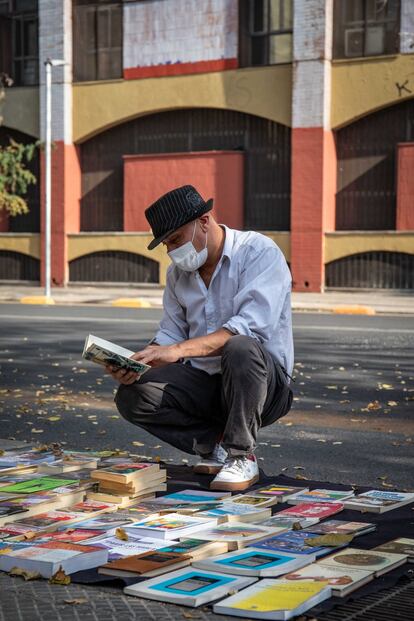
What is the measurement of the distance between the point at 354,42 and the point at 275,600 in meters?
24.7

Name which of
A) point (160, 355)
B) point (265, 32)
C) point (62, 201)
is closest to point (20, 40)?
point (62, 201)

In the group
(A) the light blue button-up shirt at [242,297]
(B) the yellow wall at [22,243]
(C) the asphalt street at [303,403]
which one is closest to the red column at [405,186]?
(C) the asphalt street at [303,403]

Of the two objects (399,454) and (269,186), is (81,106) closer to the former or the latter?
(269,186)

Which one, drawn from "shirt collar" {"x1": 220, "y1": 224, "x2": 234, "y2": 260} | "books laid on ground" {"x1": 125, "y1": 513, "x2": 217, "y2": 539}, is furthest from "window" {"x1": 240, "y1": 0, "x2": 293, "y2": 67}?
"books laid on ground" {"x1": 125, "y1": 513, "x2": 217, "y2": 539}

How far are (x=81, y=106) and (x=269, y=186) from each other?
6.53m

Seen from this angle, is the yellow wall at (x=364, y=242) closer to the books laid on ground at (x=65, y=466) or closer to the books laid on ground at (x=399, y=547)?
the books laid on ground at (x=65, y=466)

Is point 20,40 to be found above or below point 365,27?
above

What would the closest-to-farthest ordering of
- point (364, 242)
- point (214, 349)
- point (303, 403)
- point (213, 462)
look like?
point (214, 349)
point (213, 462)
point (303, 403)
point (364, 242)

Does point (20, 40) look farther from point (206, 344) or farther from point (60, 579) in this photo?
point (60, 579)

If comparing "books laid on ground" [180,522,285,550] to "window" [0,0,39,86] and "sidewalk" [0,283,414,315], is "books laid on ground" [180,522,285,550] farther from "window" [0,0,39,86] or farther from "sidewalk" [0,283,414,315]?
"window" [0,0,39,86]

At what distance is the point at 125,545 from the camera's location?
4.47 meters

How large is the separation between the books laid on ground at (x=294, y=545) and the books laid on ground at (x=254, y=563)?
0.07 m

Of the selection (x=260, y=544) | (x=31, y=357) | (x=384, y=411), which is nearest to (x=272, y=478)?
(x=260, y=544)

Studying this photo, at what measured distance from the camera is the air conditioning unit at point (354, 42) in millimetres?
26766
